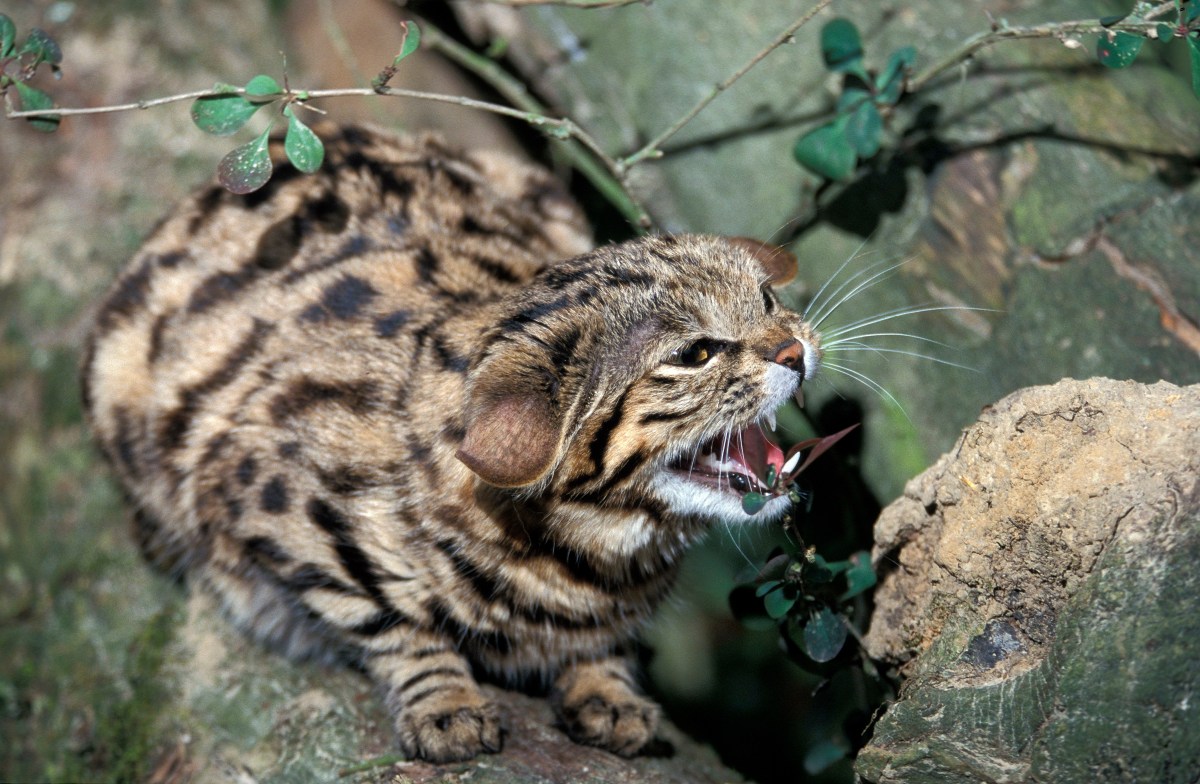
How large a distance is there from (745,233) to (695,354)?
1483mm

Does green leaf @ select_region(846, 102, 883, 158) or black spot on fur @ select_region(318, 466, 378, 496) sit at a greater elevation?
black spot on fur @ select_region(318, 466, 378, 496)

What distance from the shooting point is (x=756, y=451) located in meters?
3.17

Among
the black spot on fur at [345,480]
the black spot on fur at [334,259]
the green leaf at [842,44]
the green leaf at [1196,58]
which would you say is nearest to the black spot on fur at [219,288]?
the black spot on fur at [334,259]

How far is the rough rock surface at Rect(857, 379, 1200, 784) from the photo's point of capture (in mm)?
2096

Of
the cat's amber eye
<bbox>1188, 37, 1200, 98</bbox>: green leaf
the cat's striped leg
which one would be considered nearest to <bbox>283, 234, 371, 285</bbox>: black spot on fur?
the cat's striped leg

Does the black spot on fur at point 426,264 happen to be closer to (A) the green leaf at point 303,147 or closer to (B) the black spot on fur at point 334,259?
(B) the black spot on fur at point 334,259

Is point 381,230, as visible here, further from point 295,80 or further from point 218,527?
point 295,80

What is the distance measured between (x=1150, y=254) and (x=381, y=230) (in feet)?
8.47

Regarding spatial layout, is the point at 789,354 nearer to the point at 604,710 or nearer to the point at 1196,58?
the point at 604,710

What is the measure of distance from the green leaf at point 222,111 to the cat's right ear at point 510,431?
125 centimetres

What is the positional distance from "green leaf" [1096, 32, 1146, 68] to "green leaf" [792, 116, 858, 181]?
867mm

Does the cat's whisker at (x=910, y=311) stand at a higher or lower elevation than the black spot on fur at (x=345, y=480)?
lower

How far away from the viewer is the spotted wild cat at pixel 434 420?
2885 mm

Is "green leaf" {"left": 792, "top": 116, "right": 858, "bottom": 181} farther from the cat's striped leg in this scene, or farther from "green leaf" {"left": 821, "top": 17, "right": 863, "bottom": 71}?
the cat's striped leg
